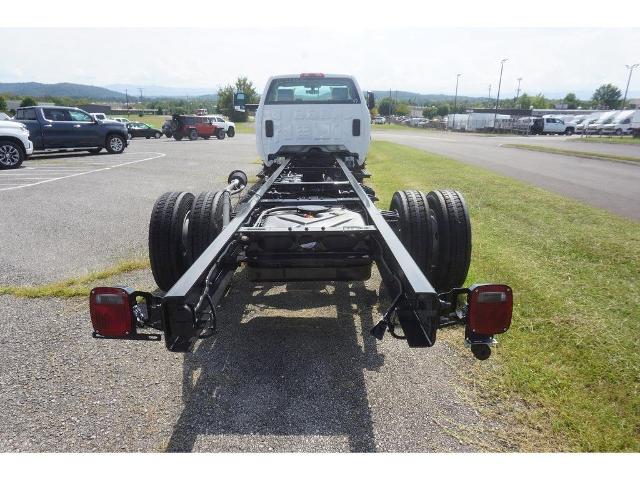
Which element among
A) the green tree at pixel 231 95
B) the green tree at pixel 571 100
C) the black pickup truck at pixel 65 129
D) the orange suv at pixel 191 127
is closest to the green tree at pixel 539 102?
the green tree at pixel 571 100

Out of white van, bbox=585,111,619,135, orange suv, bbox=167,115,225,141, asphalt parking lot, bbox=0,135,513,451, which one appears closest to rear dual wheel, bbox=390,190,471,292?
asphalt parking lot, bbox=0,135,513,451

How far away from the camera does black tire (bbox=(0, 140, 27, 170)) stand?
13.3 m

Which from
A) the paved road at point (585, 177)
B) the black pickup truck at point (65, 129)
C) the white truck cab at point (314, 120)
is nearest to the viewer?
the white truck cab at point (314, 120)

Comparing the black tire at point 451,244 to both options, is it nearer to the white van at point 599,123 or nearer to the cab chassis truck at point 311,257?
the cab chassis truck at point 311,257

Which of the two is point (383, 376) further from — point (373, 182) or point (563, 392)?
point (373, 182)

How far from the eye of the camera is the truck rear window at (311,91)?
710 cm

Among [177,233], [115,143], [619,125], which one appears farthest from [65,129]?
[619,125]

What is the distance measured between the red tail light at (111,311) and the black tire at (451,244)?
2489 millimetres

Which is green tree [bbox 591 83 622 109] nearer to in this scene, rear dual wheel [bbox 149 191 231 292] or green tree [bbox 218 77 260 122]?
green tree [bbox 218 77 260 122]

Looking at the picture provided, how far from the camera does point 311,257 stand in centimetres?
319

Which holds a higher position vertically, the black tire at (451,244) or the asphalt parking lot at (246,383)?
the black tire at (451,244)

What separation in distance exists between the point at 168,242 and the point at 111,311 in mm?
1458

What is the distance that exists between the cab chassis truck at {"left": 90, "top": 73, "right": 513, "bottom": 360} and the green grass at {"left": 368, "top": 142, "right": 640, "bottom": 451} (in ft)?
2.15

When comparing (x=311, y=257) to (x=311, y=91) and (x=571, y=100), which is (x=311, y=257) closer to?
(x=311, y=91)
